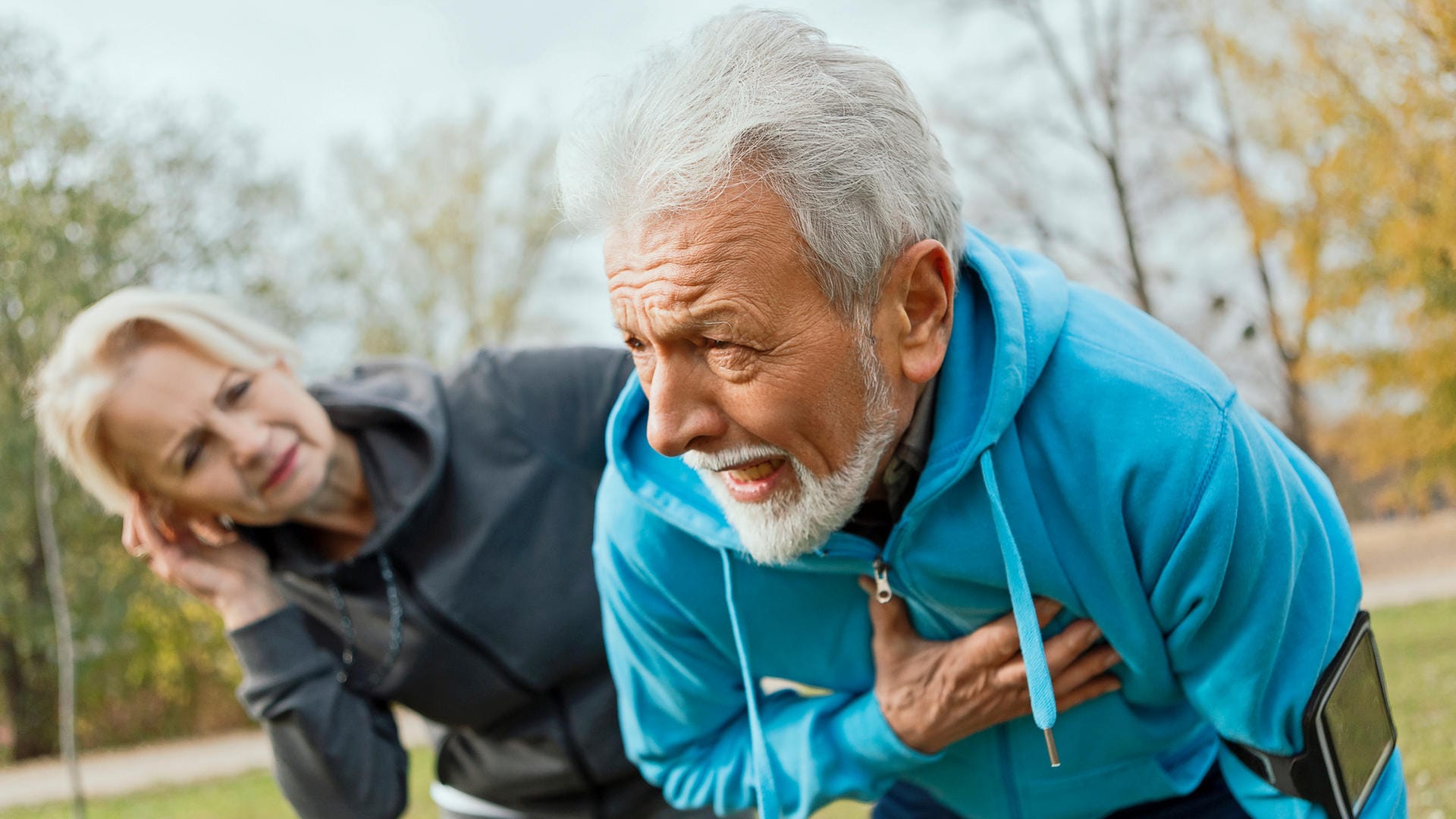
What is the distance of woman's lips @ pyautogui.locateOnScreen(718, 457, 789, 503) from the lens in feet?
6.50

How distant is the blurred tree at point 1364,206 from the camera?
1013cm

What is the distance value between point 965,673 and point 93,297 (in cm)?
1230

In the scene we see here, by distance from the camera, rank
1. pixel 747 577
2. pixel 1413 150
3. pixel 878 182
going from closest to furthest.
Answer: pixel 878 182 < pixel 747 577 < pixel 1413 150

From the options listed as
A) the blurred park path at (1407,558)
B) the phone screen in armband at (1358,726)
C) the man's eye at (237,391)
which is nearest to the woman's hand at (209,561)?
the man's eye at (237,391)

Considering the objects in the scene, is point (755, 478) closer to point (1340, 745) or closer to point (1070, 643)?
point (1070, 643)

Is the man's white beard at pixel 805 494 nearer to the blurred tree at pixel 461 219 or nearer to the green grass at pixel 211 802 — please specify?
the green grass at pixel 211 802

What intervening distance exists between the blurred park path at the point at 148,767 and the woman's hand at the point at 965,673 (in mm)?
11211

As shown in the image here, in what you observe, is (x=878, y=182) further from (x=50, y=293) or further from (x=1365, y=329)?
(x=1365, y=329)

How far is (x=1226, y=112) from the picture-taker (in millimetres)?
20031

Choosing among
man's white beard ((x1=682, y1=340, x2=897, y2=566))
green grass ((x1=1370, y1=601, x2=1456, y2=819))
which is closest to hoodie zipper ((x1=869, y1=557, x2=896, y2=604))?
man's white beard ((x1=682, y1=340, x2=897, y2=566))

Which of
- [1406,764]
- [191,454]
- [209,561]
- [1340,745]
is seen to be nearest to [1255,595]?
[1340,745]

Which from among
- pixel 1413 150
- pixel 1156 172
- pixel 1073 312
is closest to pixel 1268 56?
pixel 1413 150

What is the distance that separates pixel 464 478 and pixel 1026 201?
2116cm

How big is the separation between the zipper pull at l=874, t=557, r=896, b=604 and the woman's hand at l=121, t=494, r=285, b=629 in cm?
185
